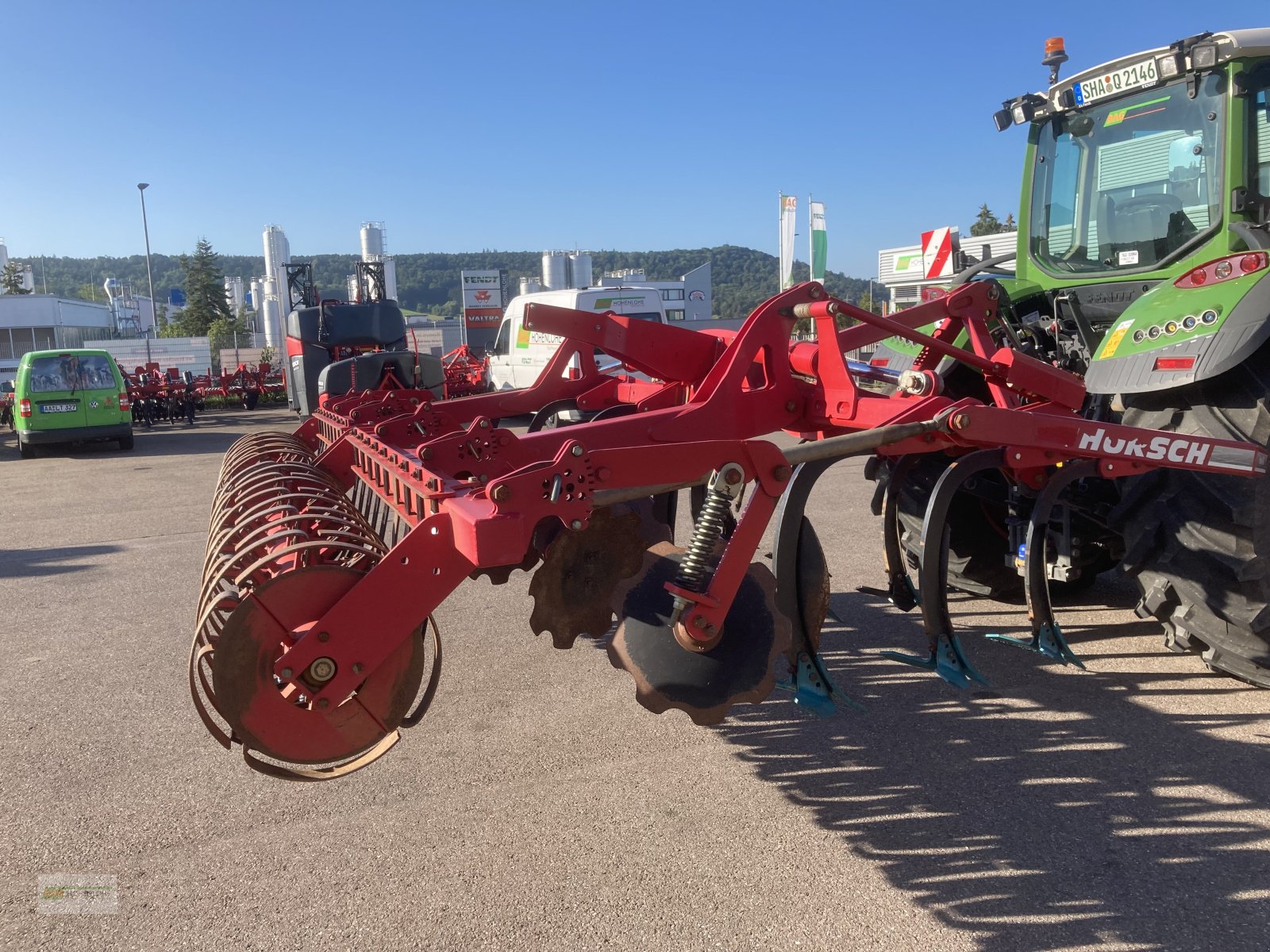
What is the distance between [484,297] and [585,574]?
31286 mm

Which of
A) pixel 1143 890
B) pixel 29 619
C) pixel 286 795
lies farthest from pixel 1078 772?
pixel 29 619

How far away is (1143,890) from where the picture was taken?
236 cm

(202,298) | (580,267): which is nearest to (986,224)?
(580,267)

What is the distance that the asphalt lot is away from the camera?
7.57 feet

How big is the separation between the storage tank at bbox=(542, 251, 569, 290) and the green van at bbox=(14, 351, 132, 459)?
87.4 feet

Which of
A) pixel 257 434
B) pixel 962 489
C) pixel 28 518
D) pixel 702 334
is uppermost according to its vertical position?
pixel 702 334

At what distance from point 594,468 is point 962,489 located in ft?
8.30

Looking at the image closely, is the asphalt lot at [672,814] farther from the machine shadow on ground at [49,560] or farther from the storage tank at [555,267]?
the storage tank at [555,267]

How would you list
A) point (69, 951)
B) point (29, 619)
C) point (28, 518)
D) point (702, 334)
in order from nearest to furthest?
point (69, 951), point (702, 334), point (29, 619), point (28, 518)

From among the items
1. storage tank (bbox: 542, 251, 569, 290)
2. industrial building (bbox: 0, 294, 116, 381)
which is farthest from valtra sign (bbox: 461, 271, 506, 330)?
industrial building (bbox: 0, 294, 116, 381)

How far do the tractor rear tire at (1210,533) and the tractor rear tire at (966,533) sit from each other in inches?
36.2

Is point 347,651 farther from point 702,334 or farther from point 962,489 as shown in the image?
point 962,489

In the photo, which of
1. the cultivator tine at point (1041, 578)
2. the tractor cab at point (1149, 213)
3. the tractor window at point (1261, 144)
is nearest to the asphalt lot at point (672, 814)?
the cultivator tine at point (1041, 578)

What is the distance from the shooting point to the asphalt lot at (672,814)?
2.31 m
